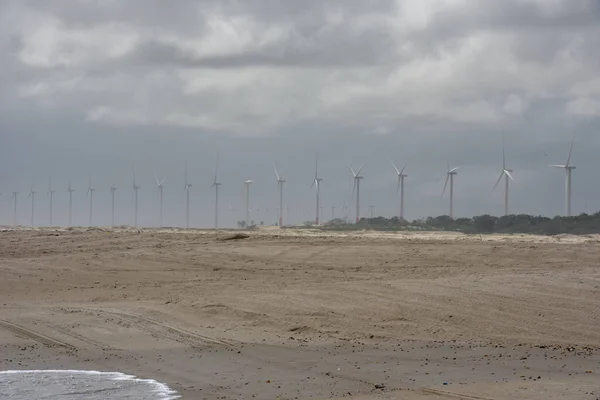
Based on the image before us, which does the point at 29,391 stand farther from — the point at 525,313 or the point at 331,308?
the point at 525,313

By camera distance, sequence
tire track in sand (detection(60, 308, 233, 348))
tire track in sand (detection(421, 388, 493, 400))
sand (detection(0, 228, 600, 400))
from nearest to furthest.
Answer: tire track in sand (detection(421, 388, 493, 400))
sand (detection(0, 228, 600, 400))
tire track in sand (detection(60, 308, 233, 348))

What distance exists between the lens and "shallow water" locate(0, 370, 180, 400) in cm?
1457

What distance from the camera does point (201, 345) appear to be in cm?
1856

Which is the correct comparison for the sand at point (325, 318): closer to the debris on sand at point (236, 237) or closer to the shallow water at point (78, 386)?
the shallow water at point (78, 386)

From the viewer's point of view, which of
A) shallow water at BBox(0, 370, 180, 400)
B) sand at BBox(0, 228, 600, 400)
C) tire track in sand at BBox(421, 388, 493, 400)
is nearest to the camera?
tire track in sand at BBox(421, 388, 493, 400)

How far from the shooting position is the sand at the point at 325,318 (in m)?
15.3

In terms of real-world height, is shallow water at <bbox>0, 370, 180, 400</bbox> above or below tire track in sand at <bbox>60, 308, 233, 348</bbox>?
below

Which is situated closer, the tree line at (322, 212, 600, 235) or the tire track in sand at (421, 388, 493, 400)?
the tire track in sand at (421, 388, 493, 400)

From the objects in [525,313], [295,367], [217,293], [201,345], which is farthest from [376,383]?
[217,293]

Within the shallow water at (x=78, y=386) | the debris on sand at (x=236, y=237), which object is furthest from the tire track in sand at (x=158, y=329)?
the debris on sand at (x=236, y=237)

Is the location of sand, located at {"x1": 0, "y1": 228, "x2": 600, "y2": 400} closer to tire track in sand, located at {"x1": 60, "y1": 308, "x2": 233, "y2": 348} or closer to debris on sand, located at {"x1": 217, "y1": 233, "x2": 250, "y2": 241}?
tire track in sand, located at {"x1": 60, "y1": 308, "x2": 233, "y2": 348}

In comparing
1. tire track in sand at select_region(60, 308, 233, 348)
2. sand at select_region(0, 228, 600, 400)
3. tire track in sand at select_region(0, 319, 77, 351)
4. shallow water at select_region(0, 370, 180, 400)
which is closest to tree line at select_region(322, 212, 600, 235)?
sand at select_region(0, 228, 600, 400)

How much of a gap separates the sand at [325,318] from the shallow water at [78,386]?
18.0 inches

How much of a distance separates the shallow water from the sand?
457mm
